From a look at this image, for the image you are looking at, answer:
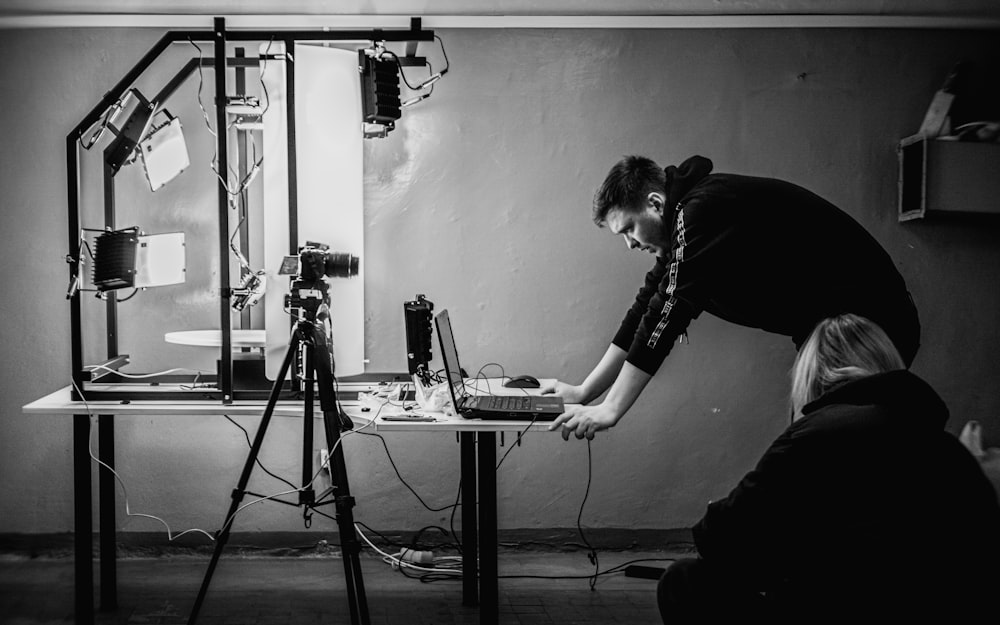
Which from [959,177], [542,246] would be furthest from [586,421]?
[959,177]

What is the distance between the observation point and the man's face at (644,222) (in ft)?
7.57

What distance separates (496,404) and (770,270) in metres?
0.92

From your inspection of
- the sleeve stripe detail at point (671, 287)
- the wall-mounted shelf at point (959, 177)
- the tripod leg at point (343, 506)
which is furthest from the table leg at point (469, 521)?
the wall-mounted shelf at point (959, 177)

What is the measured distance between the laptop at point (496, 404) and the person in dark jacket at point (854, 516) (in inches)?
30.1

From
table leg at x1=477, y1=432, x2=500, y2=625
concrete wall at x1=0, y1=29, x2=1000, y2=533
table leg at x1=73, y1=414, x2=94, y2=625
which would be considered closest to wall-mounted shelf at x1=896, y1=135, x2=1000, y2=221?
concrete wall at x1=0, y1=29, x2=1000, y2=533

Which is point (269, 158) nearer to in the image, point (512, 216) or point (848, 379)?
point (512, 216)

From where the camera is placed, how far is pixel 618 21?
3.19 m

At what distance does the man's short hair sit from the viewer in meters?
2.28

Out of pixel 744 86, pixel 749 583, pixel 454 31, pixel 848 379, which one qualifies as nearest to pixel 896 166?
pixel 744 86

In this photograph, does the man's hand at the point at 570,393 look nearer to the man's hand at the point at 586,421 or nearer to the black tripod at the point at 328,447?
the man's hand at the point at 586,421

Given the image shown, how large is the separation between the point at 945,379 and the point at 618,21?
2.18m

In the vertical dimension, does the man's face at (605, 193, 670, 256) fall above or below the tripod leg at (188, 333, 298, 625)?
above

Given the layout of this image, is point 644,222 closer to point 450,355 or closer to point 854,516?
point 450,355

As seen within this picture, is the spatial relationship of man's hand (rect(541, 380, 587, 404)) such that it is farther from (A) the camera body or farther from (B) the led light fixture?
(B) the led light fixture
